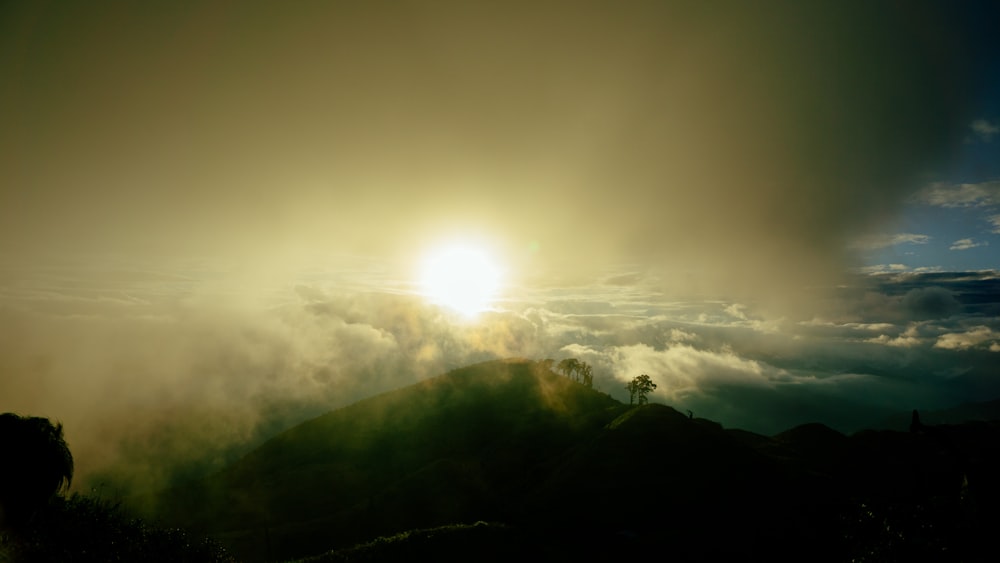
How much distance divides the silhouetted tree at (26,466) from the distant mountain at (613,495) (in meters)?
31.8

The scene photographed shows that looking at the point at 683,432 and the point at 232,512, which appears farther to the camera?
the point at 232,512

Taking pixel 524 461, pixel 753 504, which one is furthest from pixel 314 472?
pixel 753 504

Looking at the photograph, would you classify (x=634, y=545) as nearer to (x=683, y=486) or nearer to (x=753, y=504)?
(x=683, y=486)

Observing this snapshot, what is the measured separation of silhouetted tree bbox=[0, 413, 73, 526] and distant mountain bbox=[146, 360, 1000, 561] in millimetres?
31840

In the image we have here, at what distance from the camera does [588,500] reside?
82938mm

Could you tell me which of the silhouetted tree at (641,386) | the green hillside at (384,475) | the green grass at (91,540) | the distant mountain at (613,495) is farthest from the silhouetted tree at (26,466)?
the silhouetted tree at (641,386)

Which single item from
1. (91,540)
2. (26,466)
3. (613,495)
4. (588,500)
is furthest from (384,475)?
(26,466)

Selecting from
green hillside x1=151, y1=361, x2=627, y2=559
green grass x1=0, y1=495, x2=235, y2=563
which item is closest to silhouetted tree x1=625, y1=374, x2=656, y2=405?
green hillside x1=151, y1=361, x2=627, y2=559

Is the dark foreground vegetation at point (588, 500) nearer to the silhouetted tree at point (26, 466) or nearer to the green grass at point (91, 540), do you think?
the green grass at point (91, 540)

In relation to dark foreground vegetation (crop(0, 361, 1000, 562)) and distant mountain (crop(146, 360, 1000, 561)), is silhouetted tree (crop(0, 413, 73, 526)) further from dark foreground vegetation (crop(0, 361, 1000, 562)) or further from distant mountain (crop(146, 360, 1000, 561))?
distant mountain (crop(146, 360, 1000, 561))

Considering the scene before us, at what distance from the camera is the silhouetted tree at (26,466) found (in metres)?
34.9

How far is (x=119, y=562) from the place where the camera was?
40781mm

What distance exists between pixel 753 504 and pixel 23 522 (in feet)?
312

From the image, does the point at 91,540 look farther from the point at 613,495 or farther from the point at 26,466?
the point at 613,495
